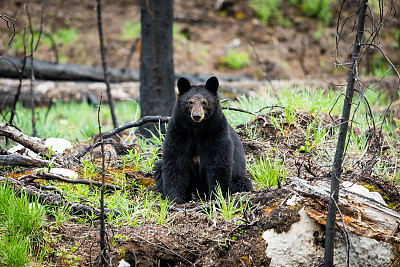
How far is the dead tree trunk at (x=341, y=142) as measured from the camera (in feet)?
9.39

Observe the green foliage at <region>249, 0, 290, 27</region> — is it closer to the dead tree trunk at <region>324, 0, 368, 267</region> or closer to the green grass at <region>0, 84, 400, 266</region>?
the green grass at <region>0, 84, 400, 266</region>

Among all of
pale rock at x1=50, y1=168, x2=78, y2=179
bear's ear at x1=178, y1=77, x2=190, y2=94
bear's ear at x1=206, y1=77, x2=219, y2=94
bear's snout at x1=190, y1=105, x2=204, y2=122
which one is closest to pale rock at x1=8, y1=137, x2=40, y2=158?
pale rock at x1=50, y1=168, x2=78, y2=179

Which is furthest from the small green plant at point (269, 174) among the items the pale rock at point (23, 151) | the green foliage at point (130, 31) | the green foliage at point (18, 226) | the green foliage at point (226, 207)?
the green foliage at point (130, 31)

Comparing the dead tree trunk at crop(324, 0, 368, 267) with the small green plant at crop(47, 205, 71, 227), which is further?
the small green plant at crop(47, 205, 71, 227)

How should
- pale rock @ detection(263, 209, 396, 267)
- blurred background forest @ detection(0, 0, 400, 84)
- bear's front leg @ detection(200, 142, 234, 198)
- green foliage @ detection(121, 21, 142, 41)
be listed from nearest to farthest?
pale rock @ detection(263, 209, 396, 267), bear's front leg @ detection(200, 142, 234, 198), blurred background forest @ detection(0, 0, 400, 84), green foliage @ detection(121, 21, 142, 41)

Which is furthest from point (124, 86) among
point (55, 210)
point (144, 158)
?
point (55, 210)

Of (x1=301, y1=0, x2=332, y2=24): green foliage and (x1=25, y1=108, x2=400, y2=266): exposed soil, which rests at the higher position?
(x1=301, y1=0, x2=332, y2=24): green foliage

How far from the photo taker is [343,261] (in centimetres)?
330

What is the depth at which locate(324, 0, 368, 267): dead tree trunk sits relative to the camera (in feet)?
9.39

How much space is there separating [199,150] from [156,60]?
263 cm

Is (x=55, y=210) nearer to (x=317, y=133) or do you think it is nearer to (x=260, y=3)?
(x=317, y=133)

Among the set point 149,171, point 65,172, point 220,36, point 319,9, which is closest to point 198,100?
point 149,171

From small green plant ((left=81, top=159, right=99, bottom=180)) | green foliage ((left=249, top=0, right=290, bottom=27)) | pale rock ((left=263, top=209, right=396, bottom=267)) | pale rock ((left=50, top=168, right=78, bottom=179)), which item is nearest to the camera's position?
pale rock ((left=263, top=209, right=396, bottom=267))

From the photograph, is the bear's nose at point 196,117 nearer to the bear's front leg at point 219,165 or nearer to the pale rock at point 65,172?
the bear's front leg at point 219,165
